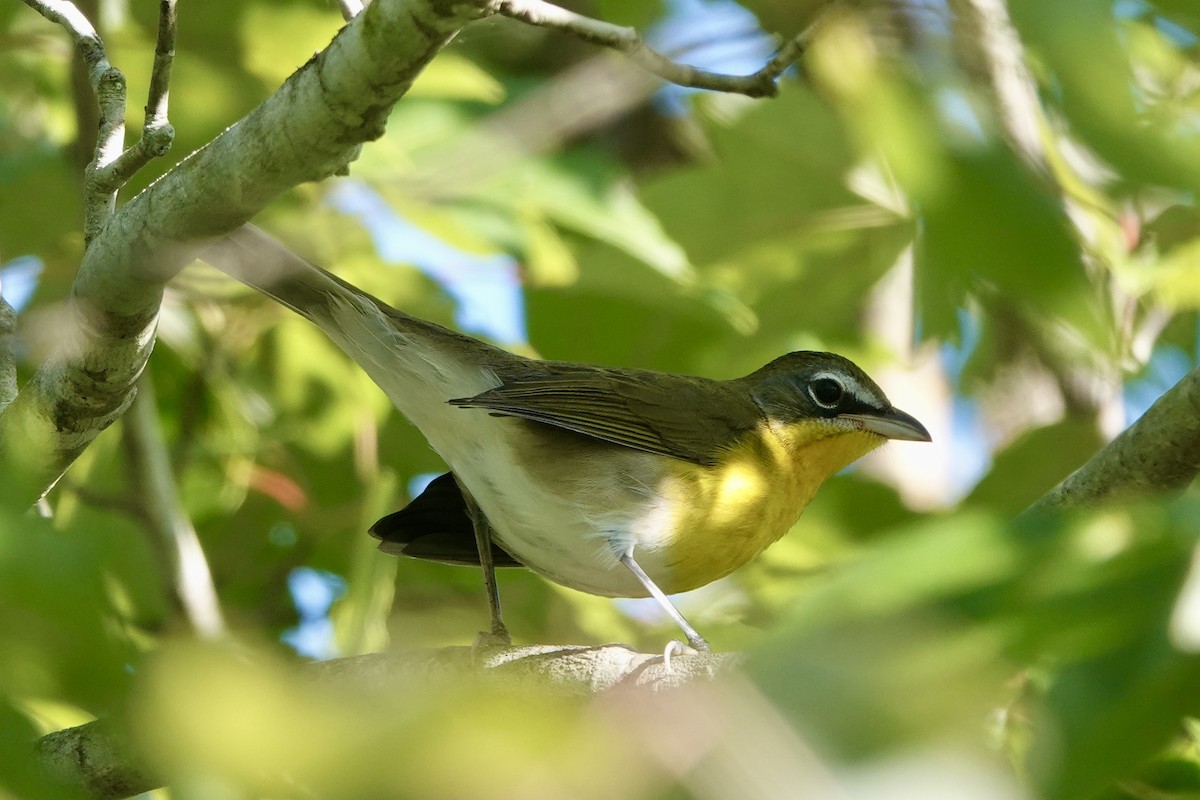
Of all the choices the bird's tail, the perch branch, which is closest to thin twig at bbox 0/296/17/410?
the bird's tail

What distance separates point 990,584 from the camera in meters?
1.27

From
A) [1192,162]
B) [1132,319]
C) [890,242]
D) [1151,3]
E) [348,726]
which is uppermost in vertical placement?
[1151,3]

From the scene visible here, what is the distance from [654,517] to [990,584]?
11.5 feet

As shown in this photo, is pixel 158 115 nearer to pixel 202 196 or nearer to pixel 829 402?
pixel 202 196

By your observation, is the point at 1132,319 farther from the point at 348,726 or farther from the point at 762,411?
the point at 348,726

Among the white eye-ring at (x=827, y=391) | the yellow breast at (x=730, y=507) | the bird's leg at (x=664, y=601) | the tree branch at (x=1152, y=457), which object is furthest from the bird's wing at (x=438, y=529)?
the tree branch at (x=1152, y=457)

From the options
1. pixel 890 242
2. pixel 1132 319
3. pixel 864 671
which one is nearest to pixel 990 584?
pixel 864 671

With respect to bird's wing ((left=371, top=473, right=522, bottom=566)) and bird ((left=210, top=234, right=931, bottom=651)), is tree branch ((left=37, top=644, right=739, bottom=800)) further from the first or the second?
bird's wing ((left=371, top=473, right=522, bottom=566))

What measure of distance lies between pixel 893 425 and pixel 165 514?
3.01 m

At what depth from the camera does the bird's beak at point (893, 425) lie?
5.42 m

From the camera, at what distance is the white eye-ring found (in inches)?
222

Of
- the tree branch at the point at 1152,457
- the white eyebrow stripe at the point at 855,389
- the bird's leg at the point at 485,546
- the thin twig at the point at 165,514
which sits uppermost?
the thin twig at the point at 165,514

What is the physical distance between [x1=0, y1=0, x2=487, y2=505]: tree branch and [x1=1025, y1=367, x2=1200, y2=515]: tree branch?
5.87 ft

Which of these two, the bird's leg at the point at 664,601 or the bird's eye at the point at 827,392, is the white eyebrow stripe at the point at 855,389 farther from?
the bird's leg at the point at 664,601
